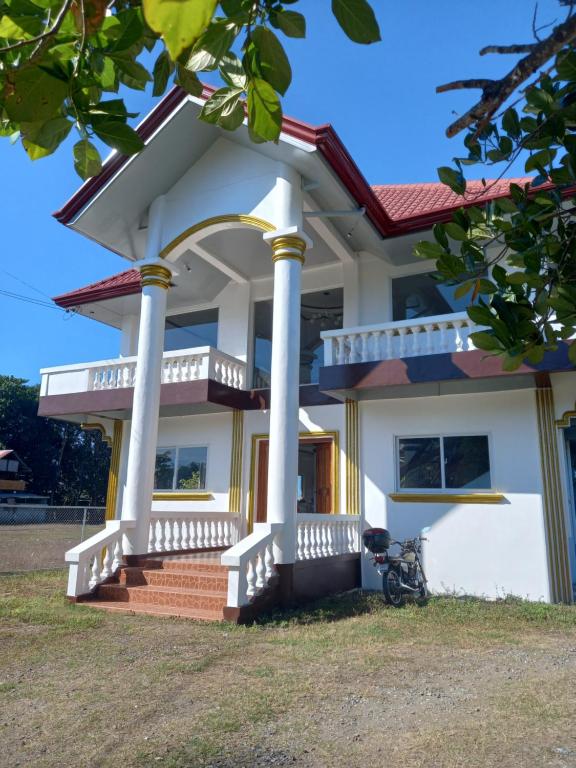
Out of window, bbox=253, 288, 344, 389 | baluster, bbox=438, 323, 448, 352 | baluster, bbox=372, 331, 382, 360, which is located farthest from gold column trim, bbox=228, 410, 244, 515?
baluster, bbox=438, 323, 448, 352

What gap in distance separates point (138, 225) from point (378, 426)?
5.81 metres

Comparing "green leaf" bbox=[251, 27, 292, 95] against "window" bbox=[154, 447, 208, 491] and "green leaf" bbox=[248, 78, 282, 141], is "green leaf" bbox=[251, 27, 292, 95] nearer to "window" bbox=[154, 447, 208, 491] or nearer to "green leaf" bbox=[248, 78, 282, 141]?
"green leaf" bbox=[248, 78, 282, 141]

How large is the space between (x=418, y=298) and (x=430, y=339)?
1.95 m

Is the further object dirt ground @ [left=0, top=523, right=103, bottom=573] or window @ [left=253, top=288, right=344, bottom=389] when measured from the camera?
dirt ground @ [left=0, top=523, right=103, bottom=573]

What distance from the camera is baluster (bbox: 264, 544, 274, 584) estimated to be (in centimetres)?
778

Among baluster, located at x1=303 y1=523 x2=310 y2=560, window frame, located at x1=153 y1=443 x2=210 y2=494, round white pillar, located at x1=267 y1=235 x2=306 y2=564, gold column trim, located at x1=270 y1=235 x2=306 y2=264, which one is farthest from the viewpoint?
window frame, located at x1=153 y1=443 x2=210 y2=494

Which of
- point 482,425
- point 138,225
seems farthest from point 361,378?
point 138,225

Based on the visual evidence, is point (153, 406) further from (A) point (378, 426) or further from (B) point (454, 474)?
(B) point (454, 474)

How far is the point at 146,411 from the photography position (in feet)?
31.3

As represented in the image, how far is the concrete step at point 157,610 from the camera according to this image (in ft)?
24.2

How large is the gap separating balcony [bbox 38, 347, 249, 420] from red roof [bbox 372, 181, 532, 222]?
4.35 m

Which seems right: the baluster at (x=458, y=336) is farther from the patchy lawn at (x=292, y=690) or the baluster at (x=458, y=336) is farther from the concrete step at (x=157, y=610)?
the concrete step at (x=157, y=610)

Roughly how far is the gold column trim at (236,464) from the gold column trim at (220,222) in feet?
11.8

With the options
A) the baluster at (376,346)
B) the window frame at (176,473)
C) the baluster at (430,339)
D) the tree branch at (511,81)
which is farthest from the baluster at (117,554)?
the tree branch at (511,81)
